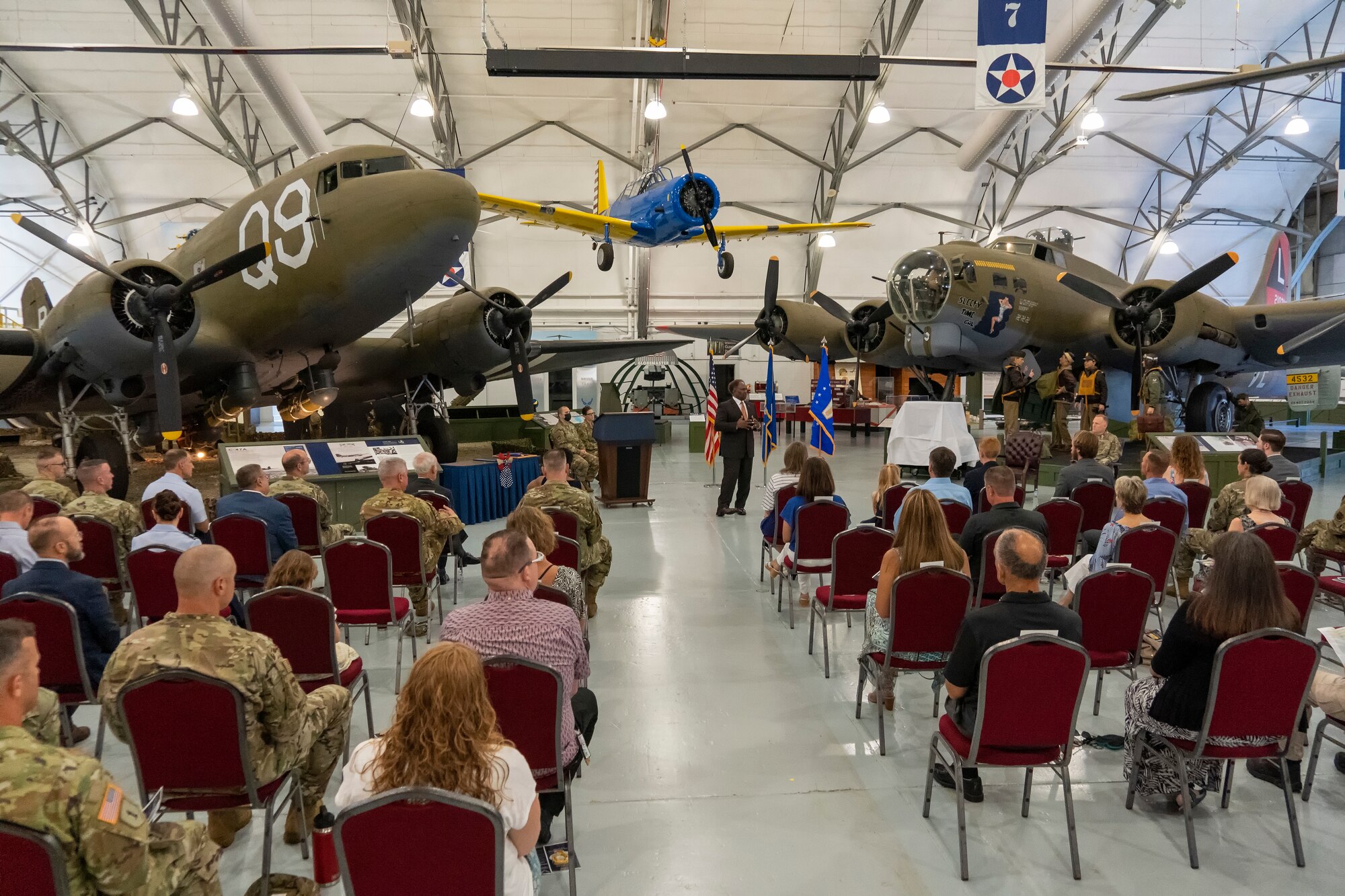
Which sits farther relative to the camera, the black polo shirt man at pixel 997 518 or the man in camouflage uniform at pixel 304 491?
the man in camouflage uniform at pixel 304 491

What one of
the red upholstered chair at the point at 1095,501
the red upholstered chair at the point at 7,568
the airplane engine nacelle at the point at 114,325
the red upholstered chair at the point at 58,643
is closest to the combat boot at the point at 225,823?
the red upholstered chair at the point at 58,643

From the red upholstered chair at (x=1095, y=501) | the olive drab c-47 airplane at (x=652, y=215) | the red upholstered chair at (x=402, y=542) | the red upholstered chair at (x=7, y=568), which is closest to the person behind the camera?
the red upholstered chair at (x=7, y=568)

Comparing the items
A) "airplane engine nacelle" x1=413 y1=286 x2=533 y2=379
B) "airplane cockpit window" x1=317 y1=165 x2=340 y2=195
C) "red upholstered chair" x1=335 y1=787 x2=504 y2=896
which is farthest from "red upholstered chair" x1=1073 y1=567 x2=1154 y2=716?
"airplane engine nacelle" x1=413 y1=286 x2=533 y2=379

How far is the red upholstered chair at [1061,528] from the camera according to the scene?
229 inches

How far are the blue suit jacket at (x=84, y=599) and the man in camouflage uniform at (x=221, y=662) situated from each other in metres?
1.10

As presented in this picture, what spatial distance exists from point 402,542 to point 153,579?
1381mm

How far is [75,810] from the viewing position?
1728mm

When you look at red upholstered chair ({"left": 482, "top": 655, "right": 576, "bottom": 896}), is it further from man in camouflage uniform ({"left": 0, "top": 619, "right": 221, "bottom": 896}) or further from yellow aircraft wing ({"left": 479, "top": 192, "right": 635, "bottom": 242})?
yellow aircraft wing ({"left": 479, "top": 192, "right": 635, "bottom": 242})

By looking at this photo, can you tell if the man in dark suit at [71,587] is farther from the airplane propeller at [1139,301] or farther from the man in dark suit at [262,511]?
the airplane propeller at [1139,301]

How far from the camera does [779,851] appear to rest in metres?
3.14

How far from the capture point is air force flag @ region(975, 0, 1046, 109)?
30.3 feet

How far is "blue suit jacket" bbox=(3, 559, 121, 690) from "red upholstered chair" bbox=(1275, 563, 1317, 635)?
5.50 m

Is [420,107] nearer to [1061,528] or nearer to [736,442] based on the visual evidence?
[736,442]

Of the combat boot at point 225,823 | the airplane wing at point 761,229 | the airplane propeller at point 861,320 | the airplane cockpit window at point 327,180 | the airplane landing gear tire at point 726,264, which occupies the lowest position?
the combat boot at point 225,823
